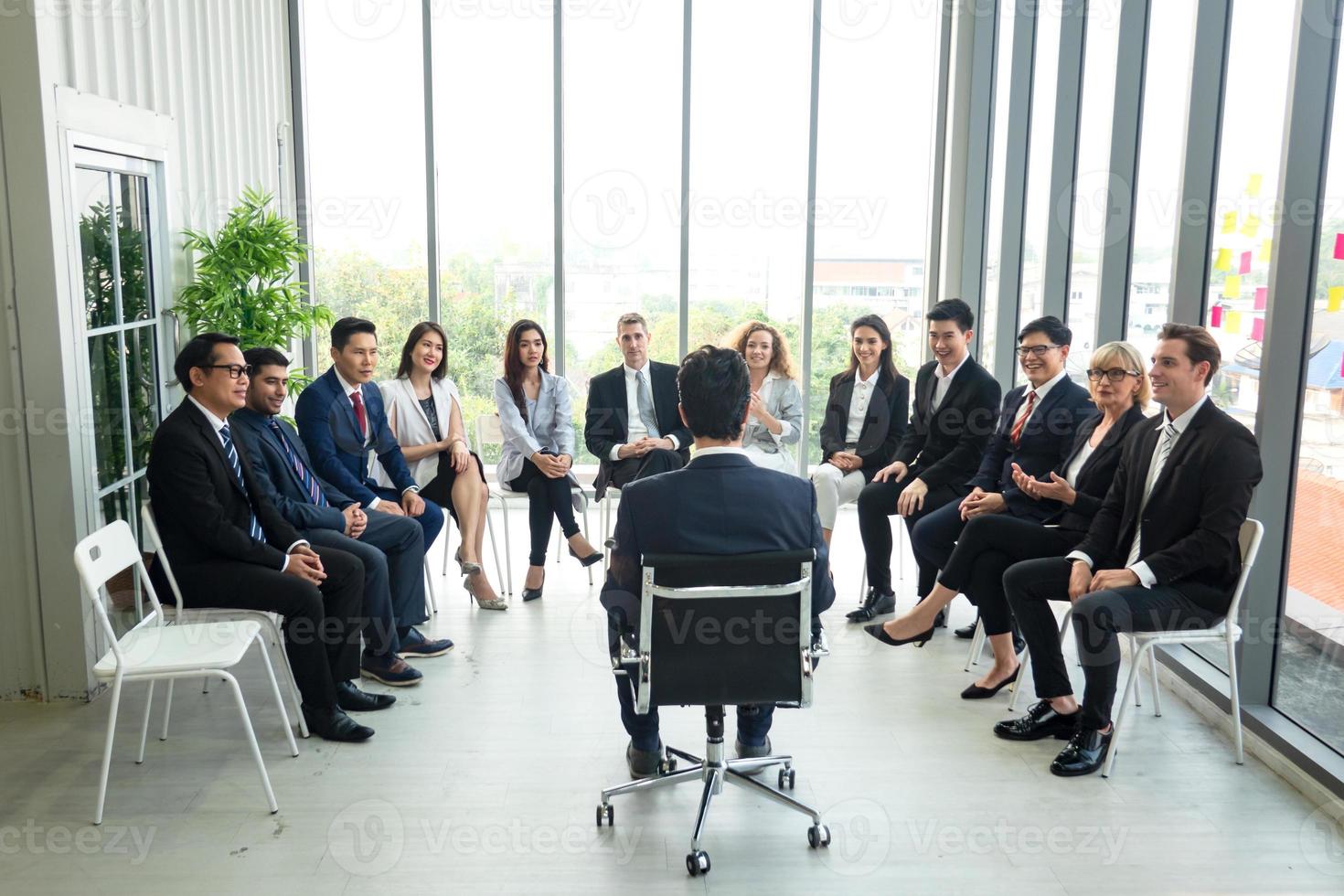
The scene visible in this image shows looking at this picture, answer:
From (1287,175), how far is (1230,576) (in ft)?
4.08

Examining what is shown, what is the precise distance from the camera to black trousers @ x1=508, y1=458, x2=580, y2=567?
5531 millimetres

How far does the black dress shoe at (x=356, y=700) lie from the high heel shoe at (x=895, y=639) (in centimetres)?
198

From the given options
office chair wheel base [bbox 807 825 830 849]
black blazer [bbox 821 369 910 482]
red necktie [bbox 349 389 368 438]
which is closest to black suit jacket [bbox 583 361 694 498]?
black blazer [bbox 821 369 910 482]

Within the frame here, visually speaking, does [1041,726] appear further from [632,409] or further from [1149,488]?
[632,409]

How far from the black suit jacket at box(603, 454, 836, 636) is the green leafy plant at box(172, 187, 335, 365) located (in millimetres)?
2746

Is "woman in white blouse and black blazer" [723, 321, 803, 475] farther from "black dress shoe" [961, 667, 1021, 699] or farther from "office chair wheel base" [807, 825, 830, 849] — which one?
"office chair wheel base" [807, 825, 830, 849]

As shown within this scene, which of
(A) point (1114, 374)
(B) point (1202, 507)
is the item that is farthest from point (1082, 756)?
(A) point (1114, 374)

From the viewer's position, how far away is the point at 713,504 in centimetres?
282

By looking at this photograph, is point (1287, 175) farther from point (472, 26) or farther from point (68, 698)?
point (472, 26)

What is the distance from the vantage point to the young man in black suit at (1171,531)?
3355 mm

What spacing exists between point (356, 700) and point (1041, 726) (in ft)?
7.94

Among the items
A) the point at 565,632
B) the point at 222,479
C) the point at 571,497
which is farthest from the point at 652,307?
the point at 222,479

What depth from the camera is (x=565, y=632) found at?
16.2ft

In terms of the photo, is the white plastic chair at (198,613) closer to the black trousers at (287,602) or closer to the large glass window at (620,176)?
the black trousers at (287,602)
